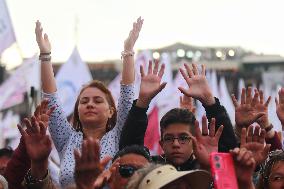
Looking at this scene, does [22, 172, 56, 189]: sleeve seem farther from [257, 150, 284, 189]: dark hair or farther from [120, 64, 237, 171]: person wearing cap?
[257, 150, 284, 189]: dark hair

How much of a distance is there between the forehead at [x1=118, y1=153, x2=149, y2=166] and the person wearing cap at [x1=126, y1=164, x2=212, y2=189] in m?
0.38

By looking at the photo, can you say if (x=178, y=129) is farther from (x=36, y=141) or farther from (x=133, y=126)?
(x=36, y=141)

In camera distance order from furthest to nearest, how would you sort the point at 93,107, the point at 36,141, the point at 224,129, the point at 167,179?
the point at 93,107 → the point at 224,129 → the point at 36,141 → the point at 167,179

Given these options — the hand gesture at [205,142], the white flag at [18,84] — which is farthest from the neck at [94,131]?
the white flag at [18,84]

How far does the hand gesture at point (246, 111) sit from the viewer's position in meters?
3.32

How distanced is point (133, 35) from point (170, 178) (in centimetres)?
162

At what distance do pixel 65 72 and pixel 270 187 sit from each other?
23.4 ft

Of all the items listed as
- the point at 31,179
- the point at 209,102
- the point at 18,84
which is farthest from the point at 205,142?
the point at 18,84

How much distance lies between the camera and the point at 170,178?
8.05ft

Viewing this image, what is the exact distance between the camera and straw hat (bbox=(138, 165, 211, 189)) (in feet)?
8.04

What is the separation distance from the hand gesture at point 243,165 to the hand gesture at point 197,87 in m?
0.80

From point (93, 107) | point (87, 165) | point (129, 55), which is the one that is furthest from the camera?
point (129, 55)

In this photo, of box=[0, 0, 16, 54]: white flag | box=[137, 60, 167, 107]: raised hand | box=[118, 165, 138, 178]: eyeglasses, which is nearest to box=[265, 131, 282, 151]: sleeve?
box=[137, 60, 167, 107]: raised hand

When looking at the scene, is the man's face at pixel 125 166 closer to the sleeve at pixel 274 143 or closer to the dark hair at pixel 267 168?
the dark hair at pixel 267 168
